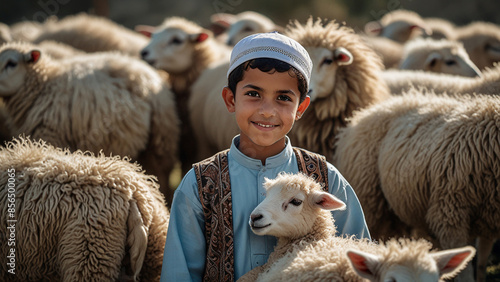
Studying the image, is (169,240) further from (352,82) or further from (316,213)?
(352,82)

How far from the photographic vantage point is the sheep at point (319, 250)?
6.33 ft

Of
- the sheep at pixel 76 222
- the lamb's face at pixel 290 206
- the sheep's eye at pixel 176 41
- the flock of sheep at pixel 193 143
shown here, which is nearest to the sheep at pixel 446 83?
the flock of sheep at pixel 193 143

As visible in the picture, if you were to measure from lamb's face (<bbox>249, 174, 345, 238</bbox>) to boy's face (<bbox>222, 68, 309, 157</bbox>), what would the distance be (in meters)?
0.25

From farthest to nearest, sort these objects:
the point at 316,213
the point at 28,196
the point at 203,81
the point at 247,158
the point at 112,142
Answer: the point at 203,81 → the point at 112,142 → the point at 28,196 → the point at 247,158 → the point at 316,213

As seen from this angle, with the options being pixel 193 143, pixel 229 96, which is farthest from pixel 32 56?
pixel 229 96

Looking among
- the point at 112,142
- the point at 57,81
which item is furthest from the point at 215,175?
the point at 57,81

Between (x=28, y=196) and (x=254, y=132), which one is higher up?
(x=254, y=132)

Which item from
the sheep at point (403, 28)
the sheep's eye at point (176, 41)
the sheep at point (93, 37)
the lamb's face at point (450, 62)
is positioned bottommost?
the lamb's face at point (450, 62)

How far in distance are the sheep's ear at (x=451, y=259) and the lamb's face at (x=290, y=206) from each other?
534mm

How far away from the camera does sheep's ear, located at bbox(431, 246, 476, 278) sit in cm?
192

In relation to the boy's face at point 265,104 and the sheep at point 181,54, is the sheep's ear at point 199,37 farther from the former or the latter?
the boy's face at point 265,104

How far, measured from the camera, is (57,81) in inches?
199

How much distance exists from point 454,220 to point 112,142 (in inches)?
118

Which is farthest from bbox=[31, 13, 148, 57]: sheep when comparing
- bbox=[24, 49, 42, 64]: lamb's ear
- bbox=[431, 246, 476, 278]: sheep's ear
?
bbox=[431, 246, 476, 278]: sheep's ear
